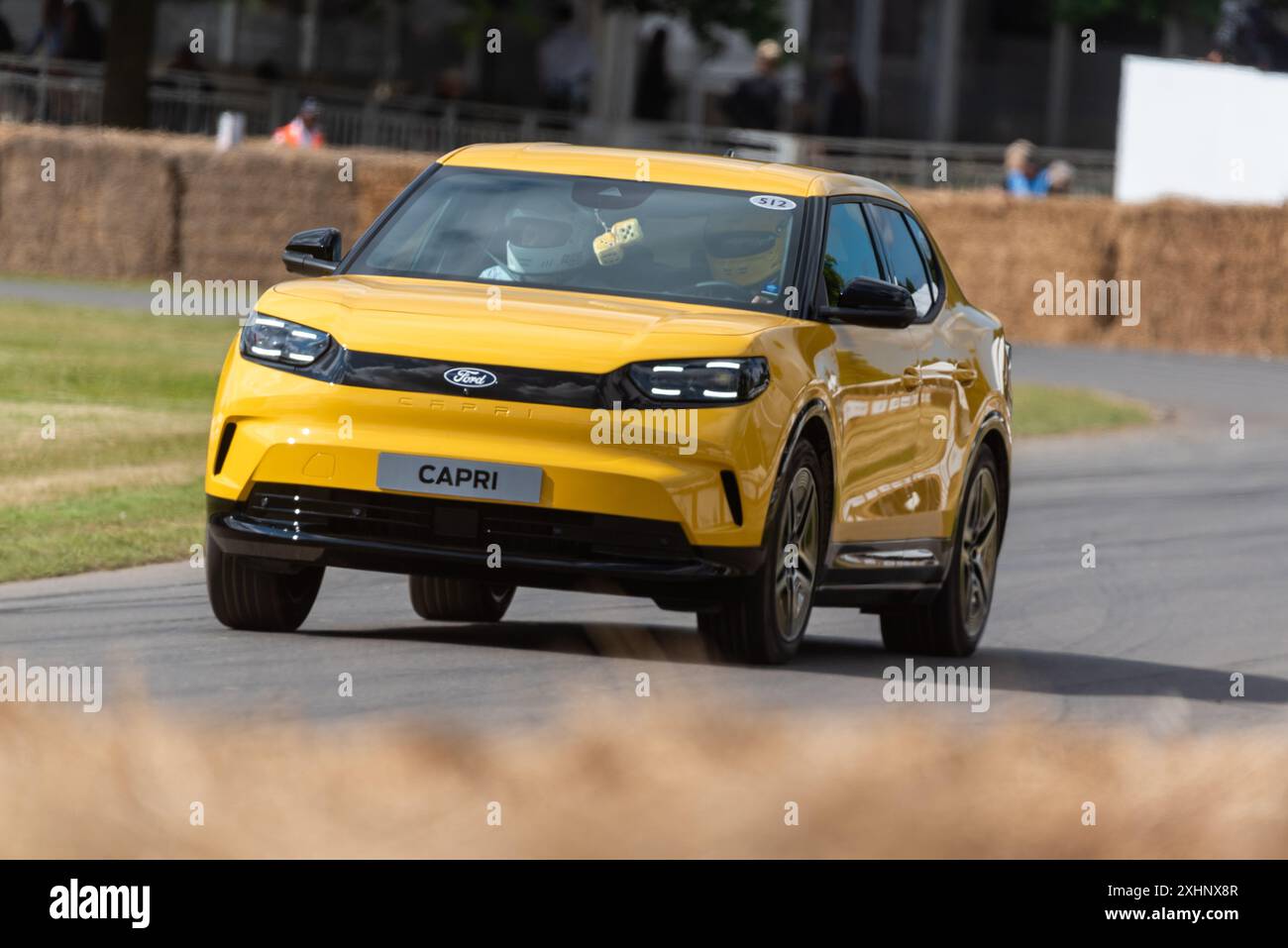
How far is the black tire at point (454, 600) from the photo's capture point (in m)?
10.6

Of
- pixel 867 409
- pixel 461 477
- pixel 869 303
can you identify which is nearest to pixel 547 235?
pixel 869 303

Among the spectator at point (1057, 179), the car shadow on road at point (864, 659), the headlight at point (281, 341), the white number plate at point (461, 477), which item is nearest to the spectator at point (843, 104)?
the spectator at point (1057, 179)

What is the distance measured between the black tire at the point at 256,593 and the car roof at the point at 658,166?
153 cm

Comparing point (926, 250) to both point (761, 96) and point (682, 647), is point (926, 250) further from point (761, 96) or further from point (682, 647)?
point (761, 96)

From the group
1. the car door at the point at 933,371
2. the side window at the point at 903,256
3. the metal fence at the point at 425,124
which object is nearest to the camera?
the car door at the point at 933,371

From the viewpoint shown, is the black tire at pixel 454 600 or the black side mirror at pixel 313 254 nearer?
the black side mirror at pixel 313 254

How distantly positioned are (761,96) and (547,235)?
25245 mm

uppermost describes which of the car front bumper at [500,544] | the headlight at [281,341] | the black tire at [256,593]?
the headlight at [281,341]

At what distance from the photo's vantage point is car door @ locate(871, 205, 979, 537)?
10156 millimetres

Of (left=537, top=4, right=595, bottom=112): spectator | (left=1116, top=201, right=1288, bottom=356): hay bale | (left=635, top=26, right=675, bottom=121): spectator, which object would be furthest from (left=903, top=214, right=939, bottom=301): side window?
(left=537, top=4, right=595, bottom=112): spectator

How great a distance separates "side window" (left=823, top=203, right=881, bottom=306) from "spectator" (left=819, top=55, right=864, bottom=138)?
26.4 metres

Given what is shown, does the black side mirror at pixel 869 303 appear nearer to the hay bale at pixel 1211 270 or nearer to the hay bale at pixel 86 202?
the hay bale at pixel 86 202

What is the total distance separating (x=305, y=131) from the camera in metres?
33.4

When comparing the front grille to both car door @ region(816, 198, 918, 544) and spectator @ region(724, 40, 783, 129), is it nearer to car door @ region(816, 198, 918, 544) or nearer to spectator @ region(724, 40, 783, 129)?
car door @ region(816, 198, 918, 544)
